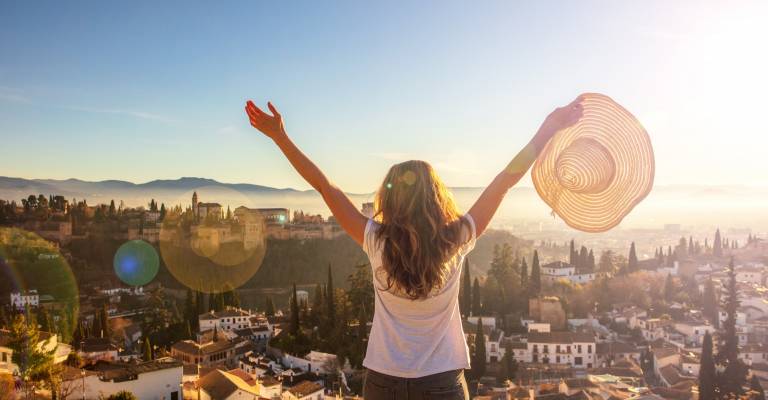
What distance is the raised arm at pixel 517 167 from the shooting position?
4.21 feet

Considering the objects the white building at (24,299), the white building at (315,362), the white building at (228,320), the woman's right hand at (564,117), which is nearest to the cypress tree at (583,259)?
the white building at (228,320)

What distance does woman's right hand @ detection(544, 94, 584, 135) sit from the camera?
1.45m

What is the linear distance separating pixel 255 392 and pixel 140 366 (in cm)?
227

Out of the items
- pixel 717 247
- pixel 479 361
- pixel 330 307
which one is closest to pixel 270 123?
pixel 479 361

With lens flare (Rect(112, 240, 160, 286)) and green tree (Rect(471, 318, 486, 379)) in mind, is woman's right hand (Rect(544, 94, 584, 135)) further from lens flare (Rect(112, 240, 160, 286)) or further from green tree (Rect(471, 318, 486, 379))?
lens flare (Rect(112, 240, 160, 286))

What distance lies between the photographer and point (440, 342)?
1231 millimetres

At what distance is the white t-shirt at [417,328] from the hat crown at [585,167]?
0.46 m

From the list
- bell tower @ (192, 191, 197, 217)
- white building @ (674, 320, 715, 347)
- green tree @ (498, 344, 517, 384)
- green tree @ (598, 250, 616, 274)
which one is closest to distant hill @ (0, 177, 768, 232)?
bell tower @ (192, 191, 197, 217)

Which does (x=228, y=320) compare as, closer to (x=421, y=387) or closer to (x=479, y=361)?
(x=479, y=361)

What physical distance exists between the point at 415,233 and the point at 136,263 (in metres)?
39.5

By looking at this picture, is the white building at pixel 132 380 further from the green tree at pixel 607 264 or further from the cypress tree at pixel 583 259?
the green tree at pixel 607 264

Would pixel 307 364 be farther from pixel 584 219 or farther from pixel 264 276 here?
pixel 264 276

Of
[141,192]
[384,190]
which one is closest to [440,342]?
[384,190]

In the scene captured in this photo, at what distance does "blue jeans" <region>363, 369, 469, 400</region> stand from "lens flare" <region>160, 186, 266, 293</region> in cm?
3350
